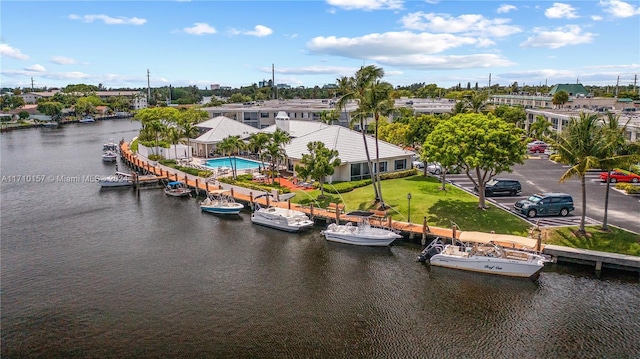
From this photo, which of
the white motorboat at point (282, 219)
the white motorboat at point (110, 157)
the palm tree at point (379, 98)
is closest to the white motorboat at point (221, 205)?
the white motorboat at point (282, 219)

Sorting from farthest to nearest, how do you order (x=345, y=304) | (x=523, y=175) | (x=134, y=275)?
(x=523, y=175) < (x=134, y=275) < (x=345, y=304)

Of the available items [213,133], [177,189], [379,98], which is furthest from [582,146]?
[213,133]

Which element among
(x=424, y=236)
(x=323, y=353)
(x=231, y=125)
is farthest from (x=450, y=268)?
(x=231, y=125)

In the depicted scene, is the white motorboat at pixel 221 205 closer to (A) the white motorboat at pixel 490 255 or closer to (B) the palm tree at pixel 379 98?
(B) the palm tree at pixel 379 98

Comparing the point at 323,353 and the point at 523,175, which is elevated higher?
the point at 523,175

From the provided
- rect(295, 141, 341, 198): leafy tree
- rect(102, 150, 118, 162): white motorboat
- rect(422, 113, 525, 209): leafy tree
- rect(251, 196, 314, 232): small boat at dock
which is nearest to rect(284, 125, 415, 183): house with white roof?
rect(295, 141, 341, 198): leafy tree

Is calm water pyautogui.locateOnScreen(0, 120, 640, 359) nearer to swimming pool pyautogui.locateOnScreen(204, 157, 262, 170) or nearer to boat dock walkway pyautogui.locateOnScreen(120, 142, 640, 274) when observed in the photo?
boat dock walkway pyautogui.locateOnScreen(120, 142, 640, 274)

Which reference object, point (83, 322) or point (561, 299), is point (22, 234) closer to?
point (83, 322)
